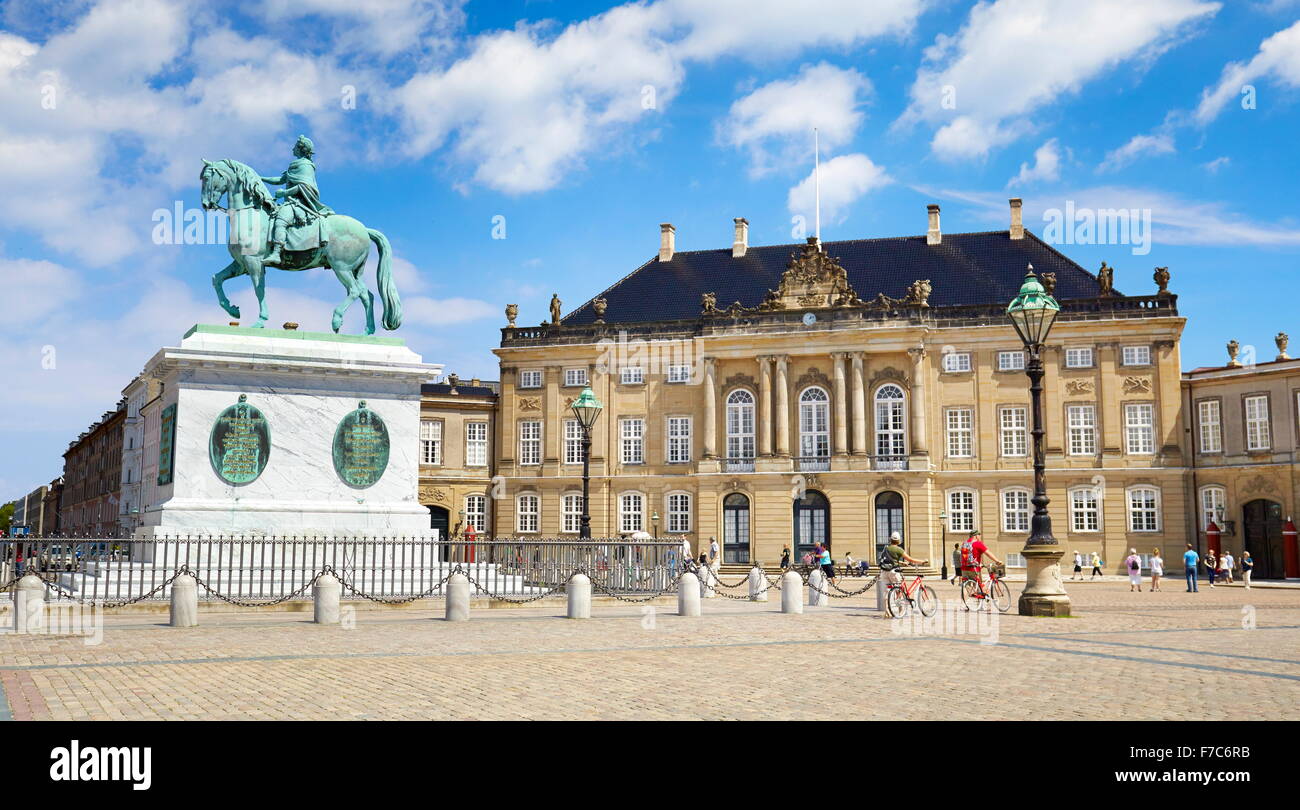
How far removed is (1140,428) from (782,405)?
1627cm

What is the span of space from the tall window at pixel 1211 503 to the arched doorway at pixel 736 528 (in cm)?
2041

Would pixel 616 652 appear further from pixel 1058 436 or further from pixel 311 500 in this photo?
pixel 1058 436

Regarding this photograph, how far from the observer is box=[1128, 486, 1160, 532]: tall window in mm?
50188

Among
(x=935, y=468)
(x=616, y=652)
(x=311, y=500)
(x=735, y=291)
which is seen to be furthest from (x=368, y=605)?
(x=735, y=291)

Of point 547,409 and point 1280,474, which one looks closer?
point 1280,474

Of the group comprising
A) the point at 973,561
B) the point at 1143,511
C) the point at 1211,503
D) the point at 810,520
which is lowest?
the point at 973,561

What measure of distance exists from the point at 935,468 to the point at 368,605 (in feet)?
128

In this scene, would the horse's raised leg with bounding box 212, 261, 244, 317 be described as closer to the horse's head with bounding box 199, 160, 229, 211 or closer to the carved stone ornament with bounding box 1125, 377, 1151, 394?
the horse's head with bounding box 199, 160, 229, 211

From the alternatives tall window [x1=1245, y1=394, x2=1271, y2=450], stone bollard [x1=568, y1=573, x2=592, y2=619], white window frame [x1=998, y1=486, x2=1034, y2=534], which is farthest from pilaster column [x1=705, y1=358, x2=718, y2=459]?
stone bollard [x1=568, y1=573, x2=592, y2=619]


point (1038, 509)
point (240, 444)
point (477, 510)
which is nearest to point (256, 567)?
point (240, 444)

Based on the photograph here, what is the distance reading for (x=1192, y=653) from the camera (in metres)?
13.5

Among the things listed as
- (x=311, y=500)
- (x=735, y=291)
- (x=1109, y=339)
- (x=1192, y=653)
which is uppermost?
(x=735, y=291)

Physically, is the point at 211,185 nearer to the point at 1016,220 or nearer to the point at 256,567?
the point at 256,567

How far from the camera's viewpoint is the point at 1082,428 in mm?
51688
